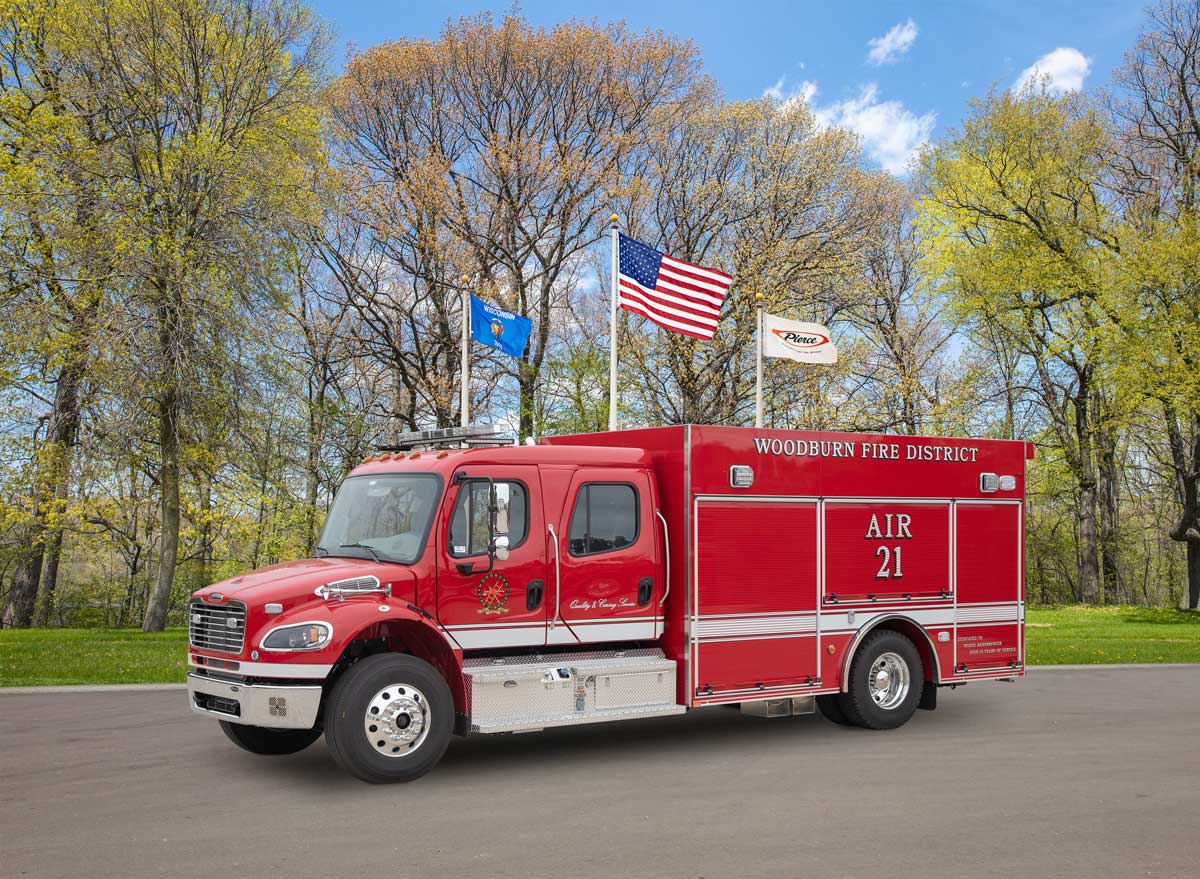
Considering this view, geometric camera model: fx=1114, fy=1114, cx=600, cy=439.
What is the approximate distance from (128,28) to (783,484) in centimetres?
2153

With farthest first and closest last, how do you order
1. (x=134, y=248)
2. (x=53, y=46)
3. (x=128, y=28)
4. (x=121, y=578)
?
(x=121, y=578) < (x=53, y=46) < (x=128, y=28) < (x=134, y=248)

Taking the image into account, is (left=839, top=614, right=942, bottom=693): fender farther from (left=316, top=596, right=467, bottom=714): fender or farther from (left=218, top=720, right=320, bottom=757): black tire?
(left=218, top=720, right=320, bottom=757): black tire

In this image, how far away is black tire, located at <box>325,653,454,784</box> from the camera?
8.48 meters

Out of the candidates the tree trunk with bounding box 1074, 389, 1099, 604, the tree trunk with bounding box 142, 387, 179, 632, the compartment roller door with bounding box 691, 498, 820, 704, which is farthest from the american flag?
the tree trunk with bounding box 1074, 389, 1099, 604

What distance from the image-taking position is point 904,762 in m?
9.80

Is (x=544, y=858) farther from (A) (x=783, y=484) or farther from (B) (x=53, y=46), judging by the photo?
(B) (x=53, y=46)

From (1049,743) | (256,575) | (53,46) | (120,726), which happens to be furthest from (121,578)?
(1049,743)

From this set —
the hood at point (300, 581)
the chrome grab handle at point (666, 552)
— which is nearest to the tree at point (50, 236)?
the hood at point (300, 581)

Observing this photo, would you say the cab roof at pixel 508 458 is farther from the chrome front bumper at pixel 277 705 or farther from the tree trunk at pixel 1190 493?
the tree trunk at pixel 1190 493

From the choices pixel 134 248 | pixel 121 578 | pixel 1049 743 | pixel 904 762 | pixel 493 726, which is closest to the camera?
pixel 493 726

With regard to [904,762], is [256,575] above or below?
above

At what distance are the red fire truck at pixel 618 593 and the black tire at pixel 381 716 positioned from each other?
16mm

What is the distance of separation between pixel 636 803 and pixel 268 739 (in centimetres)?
359

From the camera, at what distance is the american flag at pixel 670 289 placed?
17.4 m
